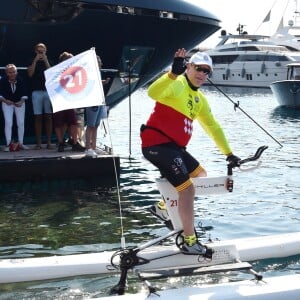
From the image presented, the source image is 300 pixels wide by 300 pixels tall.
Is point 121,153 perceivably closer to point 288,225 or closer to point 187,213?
point 288,225

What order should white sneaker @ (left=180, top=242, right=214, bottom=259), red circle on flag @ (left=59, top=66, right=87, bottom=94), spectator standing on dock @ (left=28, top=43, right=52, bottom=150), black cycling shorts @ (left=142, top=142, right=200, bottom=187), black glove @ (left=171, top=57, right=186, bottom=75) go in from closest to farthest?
black glove @ (left=171, top=57, right=186, bottom=75)
black cycling shorts @ (left=142, top=142, right=200, bottom=187)
white sneaker @ (left=180, top=242, right=214, bottom=259)
red circle on flag @ (left=59, top=66, right=87, bottom=94)
spectator standing on dock @ (left=28, top=43, right=52, bottom=150)

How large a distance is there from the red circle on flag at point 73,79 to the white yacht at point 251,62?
48086mm

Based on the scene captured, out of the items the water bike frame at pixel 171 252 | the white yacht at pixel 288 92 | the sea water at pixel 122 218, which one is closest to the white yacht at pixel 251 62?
the white yacht at pixel 288 92

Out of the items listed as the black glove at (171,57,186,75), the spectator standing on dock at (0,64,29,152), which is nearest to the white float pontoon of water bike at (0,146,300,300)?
the black glove at (171,57,186,75)

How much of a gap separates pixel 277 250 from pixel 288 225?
178cm

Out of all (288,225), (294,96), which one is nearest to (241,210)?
(288,225)

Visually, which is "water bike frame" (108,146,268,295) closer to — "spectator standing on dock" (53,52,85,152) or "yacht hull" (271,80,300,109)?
"spectator standing on dock" (53,52,85,152)

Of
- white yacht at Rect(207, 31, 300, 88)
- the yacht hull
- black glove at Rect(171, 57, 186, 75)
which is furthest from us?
white yacht at Rect(207, 31, 300, 88)

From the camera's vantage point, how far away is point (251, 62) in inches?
2256

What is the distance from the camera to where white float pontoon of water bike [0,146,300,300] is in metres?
5.32

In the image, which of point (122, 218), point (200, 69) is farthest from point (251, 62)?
point (200, 69)

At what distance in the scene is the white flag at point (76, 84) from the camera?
744 cm

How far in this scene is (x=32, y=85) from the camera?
1141 cm

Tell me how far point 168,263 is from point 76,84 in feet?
9.32
